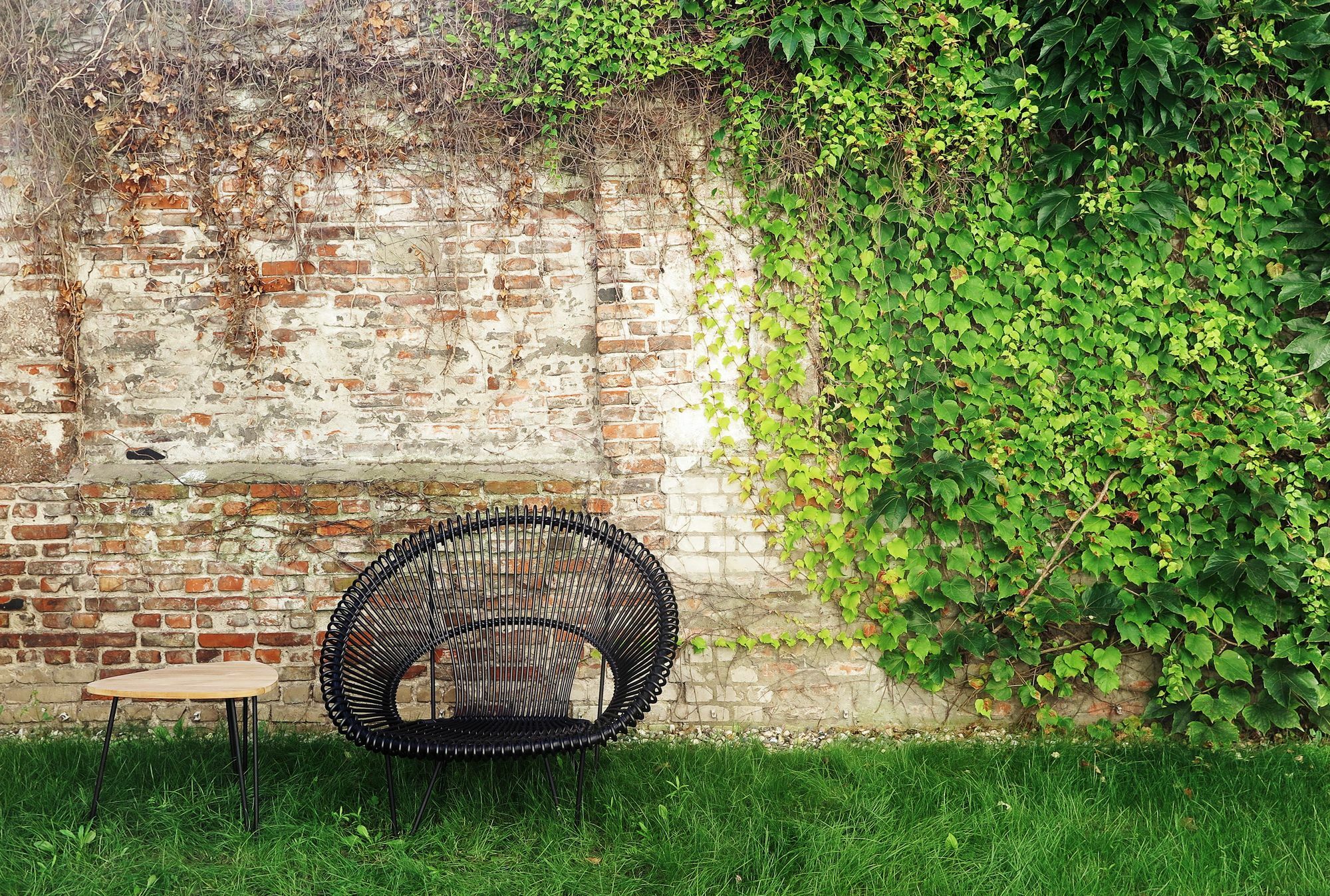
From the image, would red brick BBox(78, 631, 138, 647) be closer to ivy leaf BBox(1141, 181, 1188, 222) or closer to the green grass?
the green grass

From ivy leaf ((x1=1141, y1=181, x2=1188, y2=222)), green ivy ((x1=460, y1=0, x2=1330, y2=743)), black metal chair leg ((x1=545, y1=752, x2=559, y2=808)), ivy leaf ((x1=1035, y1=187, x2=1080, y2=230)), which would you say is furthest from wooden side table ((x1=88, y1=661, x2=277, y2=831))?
ivy leaf ((x1=1141, y1=181, x2=1188, y2=222))

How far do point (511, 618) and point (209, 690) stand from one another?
99 cm

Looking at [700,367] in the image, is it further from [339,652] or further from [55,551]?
[55,551]

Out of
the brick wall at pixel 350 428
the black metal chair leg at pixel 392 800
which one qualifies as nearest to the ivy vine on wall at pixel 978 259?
the brick wall at pixel 350 428

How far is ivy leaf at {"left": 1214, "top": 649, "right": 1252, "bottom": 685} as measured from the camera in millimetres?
3307

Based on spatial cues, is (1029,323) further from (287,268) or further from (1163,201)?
(287,268)

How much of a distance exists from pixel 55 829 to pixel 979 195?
3935 mm

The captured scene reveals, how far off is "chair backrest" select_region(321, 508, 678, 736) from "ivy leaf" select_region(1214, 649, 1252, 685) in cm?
219

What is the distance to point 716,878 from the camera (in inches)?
95.3

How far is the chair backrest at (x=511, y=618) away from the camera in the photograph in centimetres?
292

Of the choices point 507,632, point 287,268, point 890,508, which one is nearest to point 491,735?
point 507,632

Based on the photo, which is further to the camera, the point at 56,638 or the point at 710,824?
the point at 56,638

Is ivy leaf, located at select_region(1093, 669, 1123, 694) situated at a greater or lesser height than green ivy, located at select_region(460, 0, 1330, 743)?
lesser

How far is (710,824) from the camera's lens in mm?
2672
